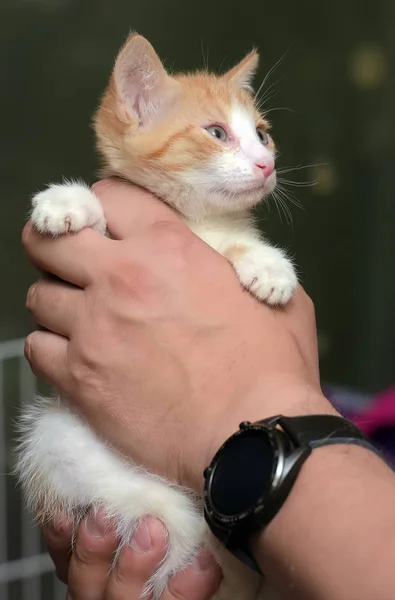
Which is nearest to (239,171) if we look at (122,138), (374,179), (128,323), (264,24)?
(122,138)


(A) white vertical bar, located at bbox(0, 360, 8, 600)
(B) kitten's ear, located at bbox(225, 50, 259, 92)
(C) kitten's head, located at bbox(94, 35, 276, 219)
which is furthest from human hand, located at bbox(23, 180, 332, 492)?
(A) white vertical bar, located at bbox(0, 360, 8, 600)

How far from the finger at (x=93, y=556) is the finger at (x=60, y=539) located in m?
0.04

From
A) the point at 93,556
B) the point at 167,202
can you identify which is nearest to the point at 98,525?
the point at 93,556

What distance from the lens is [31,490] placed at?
91 cm

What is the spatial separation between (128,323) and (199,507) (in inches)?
9.3

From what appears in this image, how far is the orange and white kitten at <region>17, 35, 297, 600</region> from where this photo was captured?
80cm

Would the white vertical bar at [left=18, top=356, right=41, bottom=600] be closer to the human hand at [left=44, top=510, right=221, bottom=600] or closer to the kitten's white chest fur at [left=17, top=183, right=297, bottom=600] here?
the kitten's white chest fur at [left=17, top=183, right=297, bottom=600]

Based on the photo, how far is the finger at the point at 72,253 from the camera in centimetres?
81

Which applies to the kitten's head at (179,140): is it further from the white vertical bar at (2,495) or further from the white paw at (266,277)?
the white vertical bar at (2,495)

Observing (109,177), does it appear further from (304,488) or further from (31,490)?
(304,488)

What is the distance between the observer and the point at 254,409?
0.70 meters

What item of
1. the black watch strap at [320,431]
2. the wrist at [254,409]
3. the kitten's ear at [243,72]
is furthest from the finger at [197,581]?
the kitten's ear at [243,72]

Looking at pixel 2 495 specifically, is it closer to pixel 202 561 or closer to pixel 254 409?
pixel 202 561

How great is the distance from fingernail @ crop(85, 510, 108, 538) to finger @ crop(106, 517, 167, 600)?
4cm
